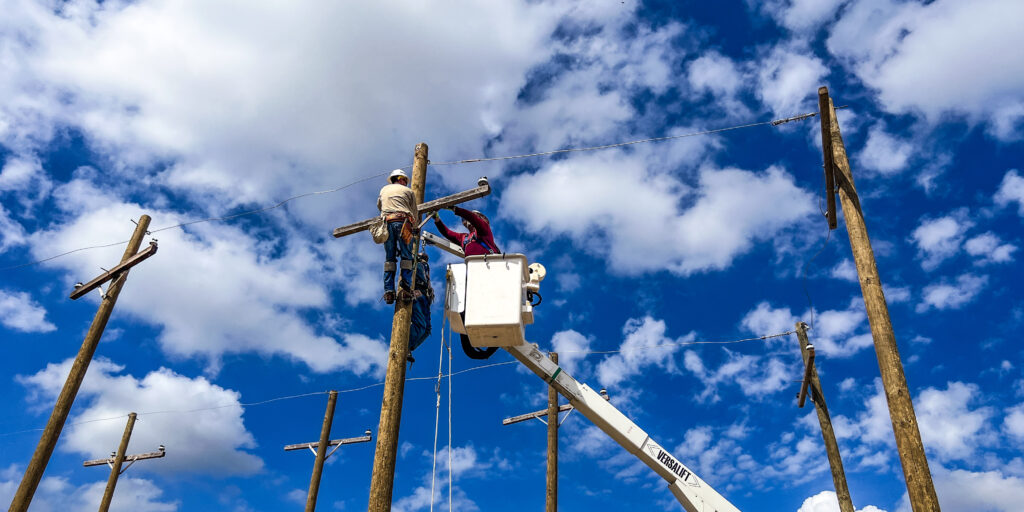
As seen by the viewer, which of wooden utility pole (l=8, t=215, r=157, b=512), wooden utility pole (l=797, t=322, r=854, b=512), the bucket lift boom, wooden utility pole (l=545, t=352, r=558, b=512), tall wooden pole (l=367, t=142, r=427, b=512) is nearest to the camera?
tall wooden pole (l=367, t=142, r=427, b=512)

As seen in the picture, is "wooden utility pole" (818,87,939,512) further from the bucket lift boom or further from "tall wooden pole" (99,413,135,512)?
"tall wooden pole" (99,413,135,512)

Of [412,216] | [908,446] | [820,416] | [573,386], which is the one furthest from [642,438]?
[820,416]

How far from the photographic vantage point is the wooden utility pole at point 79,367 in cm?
1049

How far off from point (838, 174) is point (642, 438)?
13.3ft

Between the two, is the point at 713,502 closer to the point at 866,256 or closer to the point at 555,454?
the point at 866,256

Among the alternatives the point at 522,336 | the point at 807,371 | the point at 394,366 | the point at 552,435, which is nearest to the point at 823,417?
the point at 807,371

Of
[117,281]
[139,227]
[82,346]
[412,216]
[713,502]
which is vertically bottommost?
[713,502]

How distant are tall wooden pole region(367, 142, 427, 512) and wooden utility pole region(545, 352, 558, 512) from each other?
7569mm

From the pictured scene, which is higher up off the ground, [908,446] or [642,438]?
[642,438]

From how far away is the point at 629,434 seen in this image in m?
7.82

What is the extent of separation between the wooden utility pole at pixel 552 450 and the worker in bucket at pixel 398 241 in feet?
24.8

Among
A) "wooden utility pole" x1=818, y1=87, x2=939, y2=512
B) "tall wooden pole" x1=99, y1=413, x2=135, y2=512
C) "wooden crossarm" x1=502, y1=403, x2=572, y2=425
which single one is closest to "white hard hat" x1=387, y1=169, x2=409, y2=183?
"wooden utility pole" x1=818, y1=87, x2=939, y2=512

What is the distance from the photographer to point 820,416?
1223 centimetres

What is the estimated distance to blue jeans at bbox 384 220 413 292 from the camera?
672cm
